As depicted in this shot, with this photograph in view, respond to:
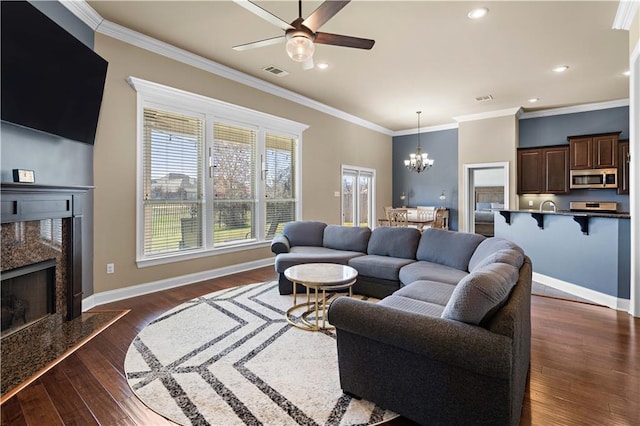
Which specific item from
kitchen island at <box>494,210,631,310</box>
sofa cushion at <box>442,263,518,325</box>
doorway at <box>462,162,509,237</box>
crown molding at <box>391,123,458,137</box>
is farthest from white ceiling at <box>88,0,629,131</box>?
sofa cushion at <box>442,263,518,325</box>

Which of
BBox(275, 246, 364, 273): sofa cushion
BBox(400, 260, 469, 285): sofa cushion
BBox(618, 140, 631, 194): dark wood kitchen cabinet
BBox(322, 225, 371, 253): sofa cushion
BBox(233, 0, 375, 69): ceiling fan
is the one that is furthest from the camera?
BBox(618, 140, 631, 194): dark wood kitchen cabinet

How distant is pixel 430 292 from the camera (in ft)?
8.50

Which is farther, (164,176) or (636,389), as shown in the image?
(164,176)

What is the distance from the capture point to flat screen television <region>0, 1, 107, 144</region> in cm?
230

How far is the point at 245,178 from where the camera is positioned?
5.30 m

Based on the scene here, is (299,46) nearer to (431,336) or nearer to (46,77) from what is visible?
(46,77)

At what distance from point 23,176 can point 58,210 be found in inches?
14.9

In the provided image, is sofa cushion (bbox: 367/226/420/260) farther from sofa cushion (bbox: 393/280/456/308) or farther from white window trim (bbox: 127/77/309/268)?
white window trim (bbox: 127/77/309/268)

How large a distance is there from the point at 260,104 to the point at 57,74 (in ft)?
10.1

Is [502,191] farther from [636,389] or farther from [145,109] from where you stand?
→ [145,109]

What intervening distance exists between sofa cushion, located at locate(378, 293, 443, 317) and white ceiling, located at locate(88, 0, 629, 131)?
2.96m

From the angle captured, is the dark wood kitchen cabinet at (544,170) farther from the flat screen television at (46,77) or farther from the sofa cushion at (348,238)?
the flat screen television at (46,77)

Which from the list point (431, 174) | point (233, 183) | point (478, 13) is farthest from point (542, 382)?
point (431, 174)

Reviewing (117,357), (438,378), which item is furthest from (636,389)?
(117,357)
